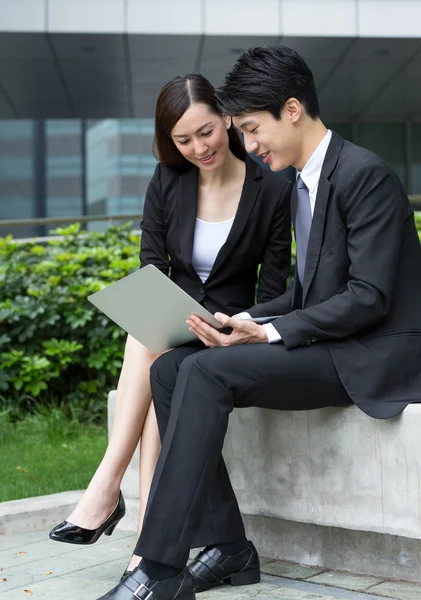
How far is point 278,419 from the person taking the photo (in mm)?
3320

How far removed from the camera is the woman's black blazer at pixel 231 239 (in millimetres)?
3562

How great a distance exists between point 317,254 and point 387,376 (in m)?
0.46

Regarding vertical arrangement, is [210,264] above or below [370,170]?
below

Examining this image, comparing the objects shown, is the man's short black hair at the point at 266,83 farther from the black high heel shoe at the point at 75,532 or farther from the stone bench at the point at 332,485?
the black high heel shoe at the point at 75,532

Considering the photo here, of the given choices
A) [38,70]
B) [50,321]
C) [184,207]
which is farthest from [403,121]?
[184,207]

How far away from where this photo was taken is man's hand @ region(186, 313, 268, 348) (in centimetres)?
294

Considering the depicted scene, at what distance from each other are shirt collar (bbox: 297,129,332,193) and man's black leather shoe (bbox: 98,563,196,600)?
1376mm

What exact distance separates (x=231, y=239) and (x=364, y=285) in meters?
0.84

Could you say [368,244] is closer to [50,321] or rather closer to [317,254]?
[317,254]

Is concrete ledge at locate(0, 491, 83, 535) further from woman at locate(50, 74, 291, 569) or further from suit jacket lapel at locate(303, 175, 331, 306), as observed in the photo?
suit jacket lapel at locate(303, 175, 331, 306)

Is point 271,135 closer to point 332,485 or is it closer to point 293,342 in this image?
point 293,342

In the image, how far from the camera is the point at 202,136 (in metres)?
3.52

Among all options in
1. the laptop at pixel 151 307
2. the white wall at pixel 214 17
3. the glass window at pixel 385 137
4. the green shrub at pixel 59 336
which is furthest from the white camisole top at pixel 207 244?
the glass window at pixel 385 137

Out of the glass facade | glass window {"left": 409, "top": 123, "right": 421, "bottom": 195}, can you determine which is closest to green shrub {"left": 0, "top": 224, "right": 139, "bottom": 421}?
the glass facade
